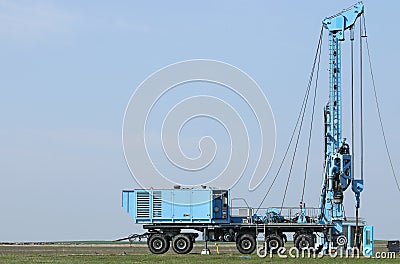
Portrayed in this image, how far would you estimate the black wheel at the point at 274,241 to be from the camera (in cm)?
6788

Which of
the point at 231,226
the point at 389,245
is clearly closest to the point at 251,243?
the point at 231,226

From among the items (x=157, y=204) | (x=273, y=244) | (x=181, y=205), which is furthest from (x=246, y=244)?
(x=157, y=204)

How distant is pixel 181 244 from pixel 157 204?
336 cm

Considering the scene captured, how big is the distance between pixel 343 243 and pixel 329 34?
51.6 ft

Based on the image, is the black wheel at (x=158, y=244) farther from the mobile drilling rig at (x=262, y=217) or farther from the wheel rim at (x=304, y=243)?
the wheel rim at (x=304, y=243)

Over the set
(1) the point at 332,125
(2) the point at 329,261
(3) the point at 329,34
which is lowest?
(2) the point at 329,261

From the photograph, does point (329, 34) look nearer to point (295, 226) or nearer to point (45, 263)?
point (295, 226)

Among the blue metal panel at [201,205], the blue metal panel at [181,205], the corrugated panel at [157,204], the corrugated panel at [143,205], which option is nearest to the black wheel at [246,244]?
the blue metal panel at [201,205]

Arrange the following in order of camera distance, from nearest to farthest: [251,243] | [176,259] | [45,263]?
1. [45,263]
2. [176,259]
3. [251,243]

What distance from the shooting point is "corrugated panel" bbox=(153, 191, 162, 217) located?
6756 cm

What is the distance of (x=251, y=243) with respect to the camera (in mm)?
67438

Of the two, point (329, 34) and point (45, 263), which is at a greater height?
point (329, 34)

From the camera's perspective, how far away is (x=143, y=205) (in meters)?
67.7

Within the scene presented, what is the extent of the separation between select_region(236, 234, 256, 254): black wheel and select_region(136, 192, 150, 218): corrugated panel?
6.98 m
